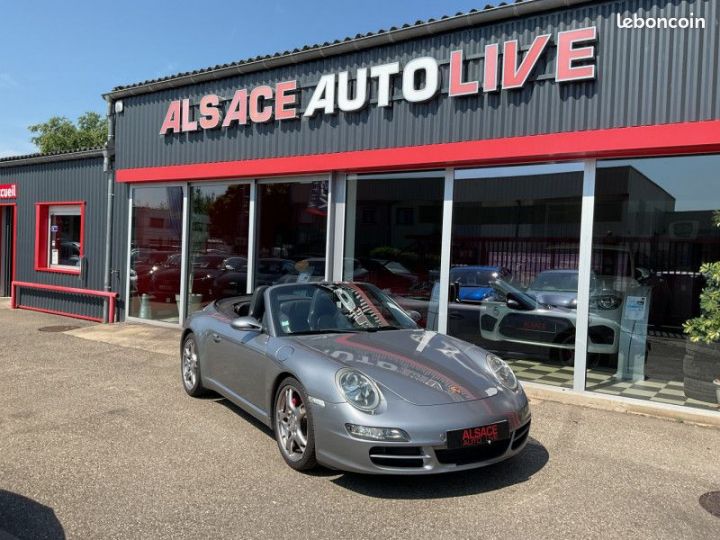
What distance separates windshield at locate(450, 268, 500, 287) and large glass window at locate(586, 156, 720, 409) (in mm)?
1479

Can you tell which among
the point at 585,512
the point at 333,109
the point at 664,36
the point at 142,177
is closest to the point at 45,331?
the point at 142,177

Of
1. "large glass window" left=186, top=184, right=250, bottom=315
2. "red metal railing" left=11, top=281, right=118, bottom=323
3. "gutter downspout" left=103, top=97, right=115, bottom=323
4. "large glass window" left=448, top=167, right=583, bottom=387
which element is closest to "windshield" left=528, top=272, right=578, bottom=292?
"large glass window" left=448, top=167, right=583, bottom=387

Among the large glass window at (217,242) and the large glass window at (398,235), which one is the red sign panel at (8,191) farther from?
the large glass window at (398,235)

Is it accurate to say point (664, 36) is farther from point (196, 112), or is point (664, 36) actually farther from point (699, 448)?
point (196, 112)

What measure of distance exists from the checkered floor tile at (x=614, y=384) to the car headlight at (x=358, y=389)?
3.72m

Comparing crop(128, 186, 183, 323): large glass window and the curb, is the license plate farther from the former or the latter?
crop(128, 186, 183, 323): large glass window

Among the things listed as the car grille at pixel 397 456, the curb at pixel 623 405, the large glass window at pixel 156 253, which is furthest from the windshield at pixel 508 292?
the large glass window at pixel 156 253

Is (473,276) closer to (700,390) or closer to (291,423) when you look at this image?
(700,390)

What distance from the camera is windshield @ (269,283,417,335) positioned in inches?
189

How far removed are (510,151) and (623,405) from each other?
3.09m

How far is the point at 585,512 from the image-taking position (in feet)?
11.6

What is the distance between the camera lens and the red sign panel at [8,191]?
13970 mm

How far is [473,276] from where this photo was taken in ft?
25.1

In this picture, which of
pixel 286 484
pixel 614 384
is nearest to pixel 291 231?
pixel 614 384
